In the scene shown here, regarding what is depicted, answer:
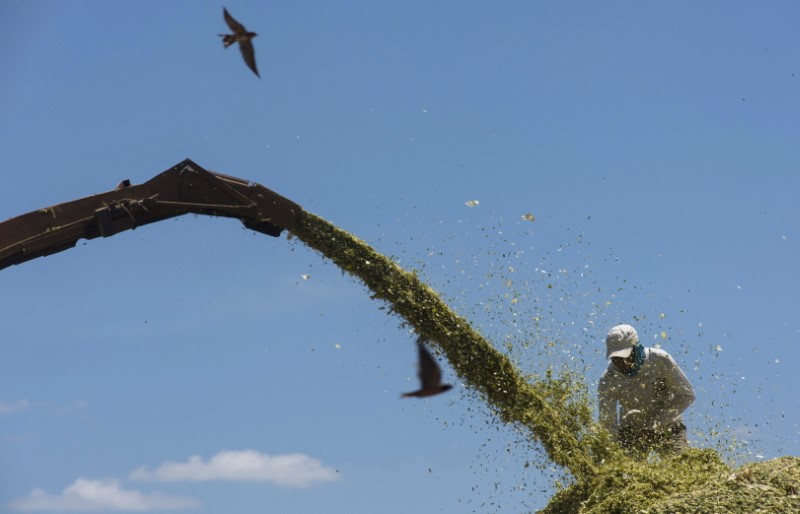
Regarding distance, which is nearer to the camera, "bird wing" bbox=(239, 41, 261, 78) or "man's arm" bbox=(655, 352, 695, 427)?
"bird wing" bbox=(239, 41, 261, 78)

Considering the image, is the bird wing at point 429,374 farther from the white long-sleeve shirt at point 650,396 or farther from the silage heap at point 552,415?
the white long-sleeve shirt at point 650,396

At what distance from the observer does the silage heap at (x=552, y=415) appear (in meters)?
6.58

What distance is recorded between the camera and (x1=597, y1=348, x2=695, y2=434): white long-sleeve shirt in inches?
313

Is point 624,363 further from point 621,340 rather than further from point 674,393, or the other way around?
point 674,393

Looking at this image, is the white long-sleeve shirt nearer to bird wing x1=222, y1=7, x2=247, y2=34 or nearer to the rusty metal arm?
the rusty metal arm

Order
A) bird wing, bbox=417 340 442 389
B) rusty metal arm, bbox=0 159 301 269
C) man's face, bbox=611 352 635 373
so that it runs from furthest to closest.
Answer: man's face, bbox=611 352 635 373, rusty metal arm, bbox=0 159 301 269, bird wing, bbox=417 340 442 389

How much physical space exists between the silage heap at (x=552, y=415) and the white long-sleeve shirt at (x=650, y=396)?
0.43m

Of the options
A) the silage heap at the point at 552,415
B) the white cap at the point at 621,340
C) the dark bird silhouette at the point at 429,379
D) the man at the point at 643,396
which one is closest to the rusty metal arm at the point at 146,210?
the silage heap at the point at 552,415

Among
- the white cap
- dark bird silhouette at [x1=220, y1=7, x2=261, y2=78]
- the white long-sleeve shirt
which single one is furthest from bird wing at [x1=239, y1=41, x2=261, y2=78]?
the white long-sleeve shirt

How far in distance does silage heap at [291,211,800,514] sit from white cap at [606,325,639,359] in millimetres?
505

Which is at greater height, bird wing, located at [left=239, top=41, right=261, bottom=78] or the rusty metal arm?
bird wing, located at [left=239, top=41, right=261, bottom=78]

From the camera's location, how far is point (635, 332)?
8008mm

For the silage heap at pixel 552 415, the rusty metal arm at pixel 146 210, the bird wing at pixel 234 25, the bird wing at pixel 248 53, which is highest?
Result: the bird wing at pixel 234 25

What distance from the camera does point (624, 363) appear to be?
7.89 m
